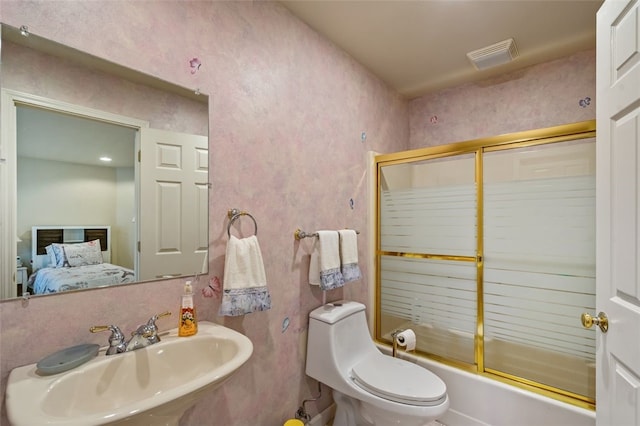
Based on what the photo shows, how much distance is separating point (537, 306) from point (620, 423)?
2.60 feet

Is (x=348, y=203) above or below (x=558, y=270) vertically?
above

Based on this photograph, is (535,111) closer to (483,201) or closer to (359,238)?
(483,201)

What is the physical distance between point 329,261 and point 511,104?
6.49 ft

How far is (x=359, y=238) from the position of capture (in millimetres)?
2203

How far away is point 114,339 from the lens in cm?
98

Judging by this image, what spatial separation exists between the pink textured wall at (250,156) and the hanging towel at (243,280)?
0.10m

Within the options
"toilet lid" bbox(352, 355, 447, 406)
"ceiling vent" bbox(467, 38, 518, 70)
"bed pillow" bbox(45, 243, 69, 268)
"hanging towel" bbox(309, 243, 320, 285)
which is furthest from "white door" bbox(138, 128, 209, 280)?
"ceiling vent" bbox(467, 38, 518, 70)

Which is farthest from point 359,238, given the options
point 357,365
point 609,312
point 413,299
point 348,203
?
point 609,312

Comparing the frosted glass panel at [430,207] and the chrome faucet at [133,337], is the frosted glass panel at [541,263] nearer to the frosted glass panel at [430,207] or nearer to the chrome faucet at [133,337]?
the frosted glass panel at [430,207]

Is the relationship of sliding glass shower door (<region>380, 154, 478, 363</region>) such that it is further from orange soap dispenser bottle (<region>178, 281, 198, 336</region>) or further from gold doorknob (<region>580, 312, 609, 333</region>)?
orange soap dispenser bottle (<region>178, 281, 198, 336</region>)

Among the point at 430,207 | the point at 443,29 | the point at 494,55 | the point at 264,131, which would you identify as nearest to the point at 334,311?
the point at 430,207

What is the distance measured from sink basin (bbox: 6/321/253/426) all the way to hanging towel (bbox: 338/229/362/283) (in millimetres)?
849

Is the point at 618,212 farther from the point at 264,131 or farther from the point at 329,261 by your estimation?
the point at 264,131

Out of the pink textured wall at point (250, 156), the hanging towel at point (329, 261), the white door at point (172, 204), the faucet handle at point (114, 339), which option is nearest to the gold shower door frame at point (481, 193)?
the pink textured wall at point (250, 156)
